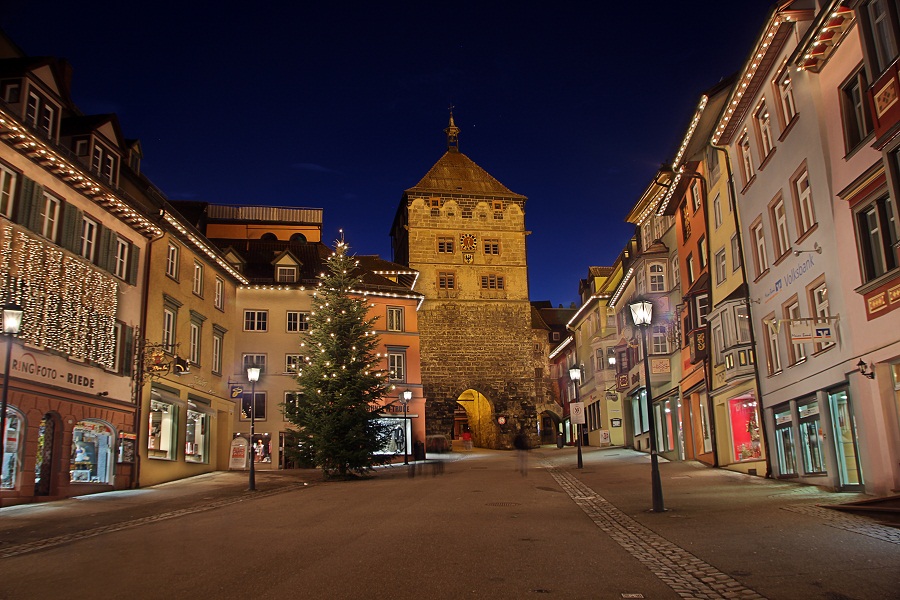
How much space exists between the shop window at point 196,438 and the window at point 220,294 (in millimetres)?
5665

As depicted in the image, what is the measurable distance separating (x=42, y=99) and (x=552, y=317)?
68.3 metres

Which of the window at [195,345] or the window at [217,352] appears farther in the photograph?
the window at [217,352]

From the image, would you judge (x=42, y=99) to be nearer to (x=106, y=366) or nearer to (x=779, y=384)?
(x=106, y=366)

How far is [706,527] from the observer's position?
12.9 meters

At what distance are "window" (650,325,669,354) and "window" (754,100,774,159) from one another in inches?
574

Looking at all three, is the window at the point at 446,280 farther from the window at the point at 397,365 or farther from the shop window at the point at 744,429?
the shop window at the point at 744,429

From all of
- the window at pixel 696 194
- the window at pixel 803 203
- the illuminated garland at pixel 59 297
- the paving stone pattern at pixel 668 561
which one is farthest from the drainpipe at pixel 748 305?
the illuminated garland at pixel 59 297

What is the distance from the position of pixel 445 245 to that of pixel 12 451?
163ft

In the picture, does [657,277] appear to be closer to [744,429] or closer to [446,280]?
[744,429]

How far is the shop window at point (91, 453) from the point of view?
939 inches

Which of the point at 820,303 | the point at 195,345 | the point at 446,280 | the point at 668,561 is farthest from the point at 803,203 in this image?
the point at 446,280

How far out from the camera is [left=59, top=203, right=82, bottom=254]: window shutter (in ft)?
75.6

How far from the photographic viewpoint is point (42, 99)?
22875 millimetres

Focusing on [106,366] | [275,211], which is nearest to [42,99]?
[106,366]
